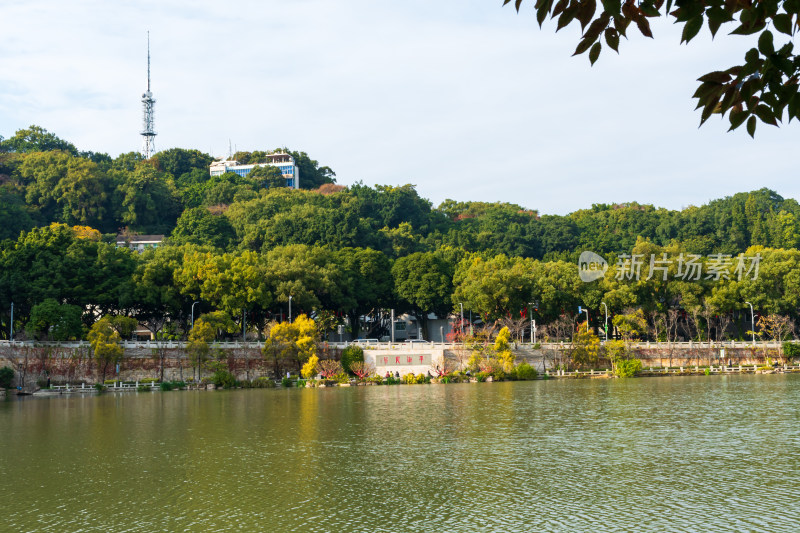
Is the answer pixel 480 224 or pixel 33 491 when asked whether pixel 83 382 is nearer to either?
pixel 33 491

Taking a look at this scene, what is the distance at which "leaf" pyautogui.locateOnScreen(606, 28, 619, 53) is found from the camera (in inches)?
207

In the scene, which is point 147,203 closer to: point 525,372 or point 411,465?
point 525,372

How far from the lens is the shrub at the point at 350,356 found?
6706 centimetres

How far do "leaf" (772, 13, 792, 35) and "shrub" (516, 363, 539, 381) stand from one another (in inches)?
2496

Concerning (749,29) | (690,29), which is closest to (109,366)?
(690,29)

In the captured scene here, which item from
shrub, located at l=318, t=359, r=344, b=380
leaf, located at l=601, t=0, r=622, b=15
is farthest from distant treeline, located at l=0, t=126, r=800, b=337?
leaf, located at l=601, t=0, r=622, b=15

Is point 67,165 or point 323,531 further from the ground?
point 67,165

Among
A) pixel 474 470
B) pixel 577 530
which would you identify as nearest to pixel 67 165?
pixel 474 470

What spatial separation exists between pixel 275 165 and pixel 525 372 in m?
91.6

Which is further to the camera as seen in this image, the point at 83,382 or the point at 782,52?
the point at 83,382

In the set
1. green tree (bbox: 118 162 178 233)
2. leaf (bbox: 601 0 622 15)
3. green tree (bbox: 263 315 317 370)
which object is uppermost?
green tree (bbox: 118 162 178 233)

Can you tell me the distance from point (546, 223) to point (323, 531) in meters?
100

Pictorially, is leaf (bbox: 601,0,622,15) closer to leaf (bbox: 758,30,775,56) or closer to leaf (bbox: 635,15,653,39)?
leaf (bbox: 635,15,653,39)

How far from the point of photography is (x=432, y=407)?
4384 centimetres
